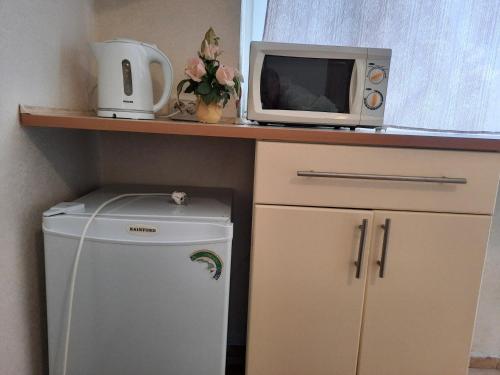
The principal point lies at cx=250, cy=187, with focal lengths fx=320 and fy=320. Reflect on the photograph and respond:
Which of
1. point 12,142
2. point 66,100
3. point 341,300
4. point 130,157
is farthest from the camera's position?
point 130,157

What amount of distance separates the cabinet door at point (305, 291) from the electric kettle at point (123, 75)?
1.71ft

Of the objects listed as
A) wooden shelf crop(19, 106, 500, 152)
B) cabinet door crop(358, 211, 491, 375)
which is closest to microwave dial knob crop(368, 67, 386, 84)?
wooden shelf crop(19, 106, 500, 152)

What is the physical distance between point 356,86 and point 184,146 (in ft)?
2.21

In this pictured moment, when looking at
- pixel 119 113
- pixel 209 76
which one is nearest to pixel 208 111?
pixel 209 76

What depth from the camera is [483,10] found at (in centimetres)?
112

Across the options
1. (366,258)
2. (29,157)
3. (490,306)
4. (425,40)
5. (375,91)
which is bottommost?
(490,306)

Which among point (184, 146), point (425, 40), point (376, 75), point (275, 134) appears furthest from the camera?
point (184, 146)

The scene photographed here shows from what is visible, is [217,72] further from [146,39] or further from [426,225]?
[426,225]

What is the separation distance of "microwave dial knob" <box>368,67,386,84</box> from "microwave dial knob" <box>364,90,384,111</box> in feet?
0.11

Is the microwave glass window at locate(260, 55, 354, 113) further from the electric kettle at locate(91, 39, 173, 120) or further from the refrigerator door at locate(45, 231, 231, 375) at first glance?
Result: the refrigerator door at locate(45, 231, 231, 375)

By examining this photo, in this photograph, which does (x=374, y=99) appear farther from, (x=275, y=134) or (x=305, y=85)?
(x=275, y=134)

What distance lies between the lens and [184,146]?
127 centimetres

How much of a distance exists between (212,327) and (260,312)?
0.46ft

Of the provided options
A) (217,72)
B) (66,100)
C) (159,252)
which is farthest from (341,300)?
(66,100)
